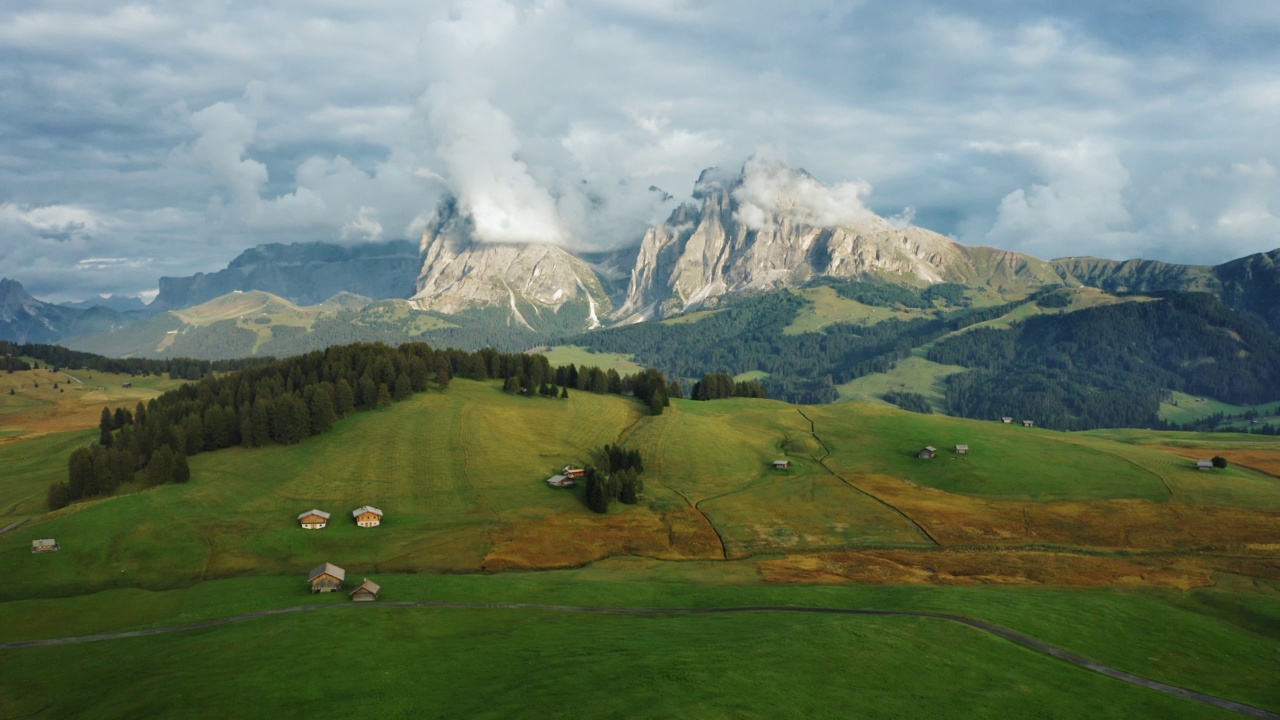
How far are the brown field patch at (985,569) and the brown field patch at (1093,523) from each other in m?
5.48

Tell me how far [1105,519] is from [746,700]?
260ft

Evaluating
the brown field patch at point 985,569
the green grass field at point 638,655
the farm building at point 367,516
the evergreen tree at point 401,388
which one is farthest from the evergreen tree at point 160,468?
the brown field patch at point 985,569

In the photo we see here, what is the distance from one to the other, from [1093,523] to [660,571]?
61.1 metres

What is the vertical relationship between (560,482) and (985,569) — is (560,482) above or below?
above

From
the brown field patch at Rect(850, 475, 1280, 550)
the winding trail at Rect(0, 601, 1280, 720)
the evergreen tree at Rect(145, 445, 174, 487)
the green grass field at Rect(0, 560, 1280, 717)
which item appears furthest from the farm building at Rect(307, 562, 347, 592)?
the brown field patch at Rect(850, 475, 1280, 550)

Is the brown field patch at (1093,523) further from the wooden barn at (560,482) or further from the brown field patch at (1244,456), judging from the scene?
the wooden barn at (560,482)

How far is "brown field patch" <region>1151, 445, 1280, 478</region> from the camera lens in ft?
362

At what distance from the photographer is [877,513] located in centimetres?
9638

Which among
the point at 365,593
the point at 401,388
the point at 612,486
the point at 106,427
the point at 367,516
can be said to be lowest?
the point at 365,593

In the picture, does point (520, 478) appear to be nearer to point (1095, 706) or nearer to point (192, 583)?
point (192, 583)

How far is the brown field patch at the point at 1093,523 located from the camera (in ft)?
267

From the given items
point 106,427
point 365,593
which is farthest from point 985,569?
point 106,427

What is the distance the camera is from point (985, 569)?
245 feet

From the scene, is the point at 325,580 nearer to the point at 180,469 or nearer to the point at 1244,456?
the point at 180,469
